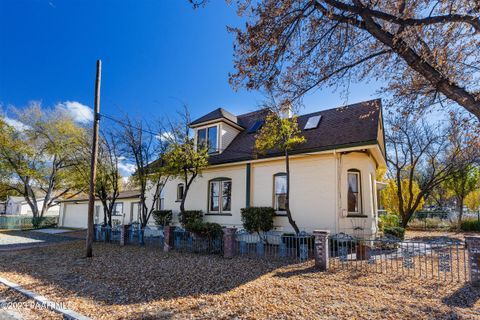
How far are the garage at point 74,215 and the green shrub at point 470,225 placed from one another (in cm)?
3142

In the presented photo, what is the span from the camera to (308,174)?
11.6m

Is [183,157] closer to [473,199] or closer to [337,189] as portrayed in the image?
[337,189]

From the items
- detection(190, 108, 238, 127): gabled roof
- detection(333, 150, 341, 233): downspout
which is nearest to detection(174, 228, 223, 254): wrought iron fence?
detection(333, 150, 341, 233): downspout

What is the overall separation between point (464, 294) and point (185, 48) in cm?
1095

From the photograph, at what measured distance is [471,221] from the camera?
66.1 feet

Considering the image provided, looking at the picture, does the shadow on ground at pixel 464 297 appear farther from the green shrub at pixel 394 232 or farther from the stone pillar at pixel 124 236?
the stone pillar at pixel 124 236

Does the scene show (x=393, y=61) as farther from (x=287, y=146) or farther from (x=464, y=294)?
(x=464, y=294)

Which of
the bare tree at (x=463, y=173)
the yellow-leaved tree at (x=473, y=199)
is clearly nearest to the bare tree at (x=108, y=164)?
the bare tree at (x=463, y=173)

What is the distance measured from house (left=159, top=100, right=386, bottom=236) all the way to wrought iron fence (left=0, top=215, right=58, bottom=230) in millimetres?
18967

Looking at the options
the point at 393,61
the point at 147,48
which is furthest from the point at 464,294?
the point at 147,48

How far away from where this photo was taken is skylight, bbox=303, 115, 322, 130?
1312cm

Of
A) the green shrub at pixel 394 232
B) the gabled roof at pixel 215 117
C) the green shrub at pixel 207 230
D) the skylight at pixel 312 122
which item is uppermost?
the gabled roof at pixel 215 117

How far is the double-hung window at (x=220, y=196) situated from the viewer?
14.0 meters

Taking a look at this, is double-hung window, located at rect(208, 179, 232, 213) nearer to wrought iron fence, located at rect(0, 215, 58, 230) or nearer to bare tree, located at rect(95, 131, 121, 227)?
bare tree, located at rect(95, 131, 121, 227)
